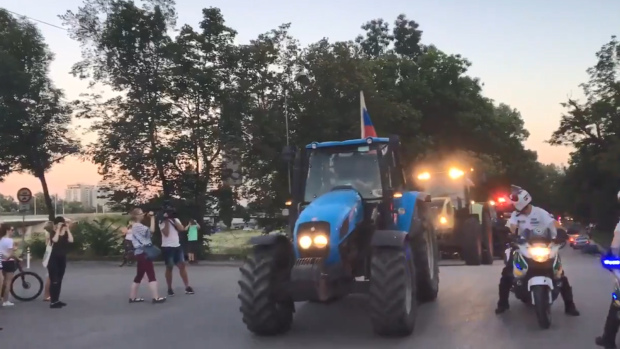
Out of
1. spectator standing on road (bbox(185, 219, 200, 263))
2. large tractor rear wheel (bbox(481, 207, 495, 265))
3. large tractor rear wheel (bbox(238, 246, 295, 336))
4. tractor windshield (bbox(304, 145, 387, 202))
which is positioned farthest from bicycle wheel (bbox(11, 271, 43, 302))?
large tractor rear wheel (bbox(481, 207, 495, 265))

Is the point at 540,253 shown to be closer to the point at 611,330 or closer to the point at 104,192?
the point at 611,330

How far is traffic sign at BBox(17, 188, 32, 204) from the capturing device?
24094 mm

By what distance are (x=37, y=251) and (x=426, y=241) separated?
21.6 m

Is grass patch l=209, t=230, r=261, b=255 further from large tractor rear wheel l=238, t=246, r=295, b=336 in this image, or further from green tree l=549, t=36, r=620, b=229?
green tree l=549, t=36, r=620, b=229

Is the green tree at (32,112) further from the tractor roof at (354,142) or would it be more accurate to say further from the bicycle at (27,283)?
the tractor roof at (354,142)

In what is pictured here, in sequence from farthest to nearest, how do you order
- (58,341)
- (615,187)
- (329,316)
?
(615,187) → (329,316) → (58,341)

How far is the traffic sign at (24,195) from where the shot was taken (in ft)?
79.0

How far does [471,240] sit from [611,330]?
Answer: 34.2 ft

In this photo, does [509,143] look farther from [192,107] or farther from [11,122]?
[11,122]

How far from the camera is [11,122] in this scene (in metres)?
28.8

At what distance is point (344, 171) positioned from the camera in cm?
973


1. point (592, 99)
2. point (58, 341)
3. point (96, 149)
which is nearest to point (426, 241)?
point (58, 341)

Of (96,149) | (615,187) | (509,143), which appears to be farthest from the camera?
(615,187)

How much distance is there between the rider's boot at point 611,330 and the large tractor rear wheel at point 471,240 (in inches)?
399
